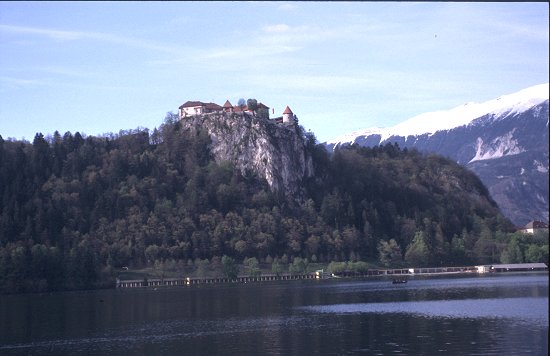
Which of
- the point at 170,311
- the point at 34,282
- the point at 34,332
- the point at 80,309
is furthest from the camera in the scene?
the point at 34,282

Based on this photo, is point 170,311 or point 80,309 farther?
point 80,309

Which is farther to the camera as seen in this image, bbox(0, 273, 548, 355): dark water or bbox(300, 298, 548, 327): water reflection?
bbox(300, 298, 548, 327): water reflection

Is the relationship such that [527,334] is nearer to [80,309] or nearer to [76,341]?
[76,341]

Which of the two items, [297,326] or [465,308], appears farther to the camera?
[465,308]

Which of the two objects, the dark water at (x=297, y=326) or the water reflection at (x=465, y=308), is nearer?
the dark water at (x=297, y=326)

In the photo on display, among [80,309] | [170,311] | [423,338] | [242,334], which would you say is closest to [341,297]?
[170,311]

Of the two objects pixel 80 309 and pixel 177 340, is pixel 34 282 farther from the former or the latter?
pixel 177 340

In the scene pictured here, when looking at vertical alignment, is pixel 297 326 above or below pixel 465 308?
below

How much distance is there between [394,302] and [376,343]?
49521 mm

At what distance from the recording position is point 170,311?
118 meters

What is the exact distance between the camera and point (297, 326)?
87.7m

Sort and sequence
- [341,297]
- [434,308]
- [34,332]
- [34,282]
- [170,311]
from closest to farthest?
[34,332]
[434,308]
[170,311]
[341,297]
[34,282]

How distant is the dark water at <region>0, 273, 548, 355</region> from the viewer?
68163mm

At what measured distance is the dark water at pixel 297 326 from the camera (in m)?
68.2
